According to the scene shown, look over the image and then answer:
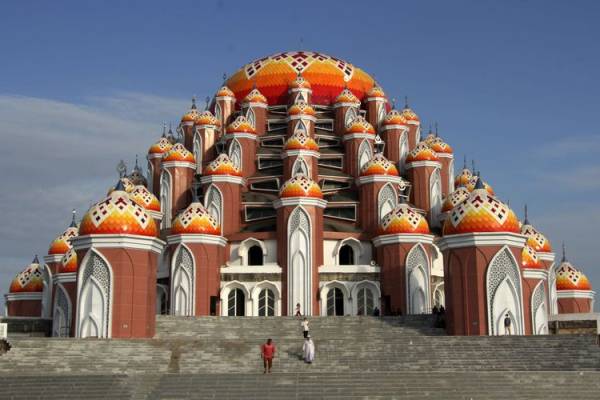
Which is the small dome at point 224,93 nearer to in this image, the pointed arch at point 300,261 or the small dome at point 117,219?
the pointed arch at point 300,261

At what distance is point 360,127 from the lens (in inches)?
1764

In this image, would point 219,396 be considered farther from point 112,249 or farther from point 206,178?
point 206,178

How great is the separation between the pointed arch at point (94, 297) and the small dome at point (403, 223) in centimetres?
1338

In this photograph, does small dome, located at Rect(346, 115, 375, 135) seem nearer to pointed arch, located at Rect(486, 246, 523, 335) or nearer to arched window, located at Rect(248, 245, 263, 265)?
arched window, located at Rect(248, 245, 263, 265)

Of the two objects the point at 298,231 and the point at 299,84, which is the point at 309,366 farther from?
the point at 299,84

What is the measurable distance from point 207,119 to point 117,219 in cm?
1854

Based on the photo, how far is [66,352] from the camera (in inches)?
941

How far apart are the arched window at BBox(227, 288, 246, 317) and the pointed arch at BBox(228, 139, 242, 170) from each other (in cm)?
860

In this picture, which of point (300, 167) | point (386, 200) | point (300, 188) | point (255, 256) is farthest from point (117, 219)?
point (386, 200)

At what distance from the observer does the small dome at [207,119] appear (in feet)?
153

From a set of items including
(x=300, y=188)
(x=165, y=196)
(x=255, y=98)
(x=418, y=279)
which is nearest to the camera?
(x=418, y=279)

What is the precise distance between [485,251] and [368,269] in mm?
9444

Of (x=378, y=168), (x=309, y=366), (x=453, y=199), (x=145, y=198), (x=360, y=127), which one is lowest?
(x=309, y=366)

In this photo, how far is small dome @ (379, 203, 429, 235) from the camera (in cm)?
3653
